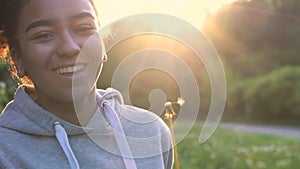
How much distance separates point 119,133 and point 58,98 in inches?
9.8

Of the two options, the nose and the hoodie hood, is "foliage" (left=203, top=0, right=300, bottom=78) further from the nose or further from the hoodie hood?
the nose

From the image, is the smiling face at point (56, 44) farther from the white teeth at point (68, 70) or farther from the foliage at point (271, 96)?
the foliage at point (271, 96)

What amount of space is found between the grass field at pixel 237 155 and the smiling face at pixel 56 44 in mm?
4615

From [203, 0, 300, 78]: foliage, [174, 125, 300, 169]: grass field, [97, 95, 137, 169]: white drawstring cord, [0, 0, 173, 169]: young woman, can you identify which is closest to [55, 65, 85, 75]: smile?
[0, 0, 173, 169]: young woman

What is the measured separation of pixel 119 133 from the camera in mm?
1672

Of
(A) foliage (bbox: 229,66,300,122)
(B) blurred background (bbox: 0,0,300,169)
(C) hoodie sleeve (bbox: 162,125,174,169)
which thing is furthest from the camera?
(A) foliage (bbox: 229,66,300,122)

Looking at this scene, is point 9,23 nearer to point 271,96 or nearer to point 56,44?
point 56,44

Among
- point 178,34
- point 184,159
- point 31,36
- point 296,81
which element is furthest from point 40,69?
point 296,81

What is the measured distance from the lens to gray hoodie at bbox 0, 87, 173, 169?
1.49 m

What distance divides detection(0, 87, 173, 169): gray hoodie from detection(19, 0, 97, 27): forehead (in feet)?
0.75

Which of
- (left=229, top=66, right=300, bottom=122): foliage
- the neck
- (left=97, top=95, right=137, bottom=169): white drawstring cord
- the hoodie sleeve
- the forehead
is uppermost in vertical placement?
the forehead

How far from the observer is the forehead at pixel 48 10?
1.45 metres

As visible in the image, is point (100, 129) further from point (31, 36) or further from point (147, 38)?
point (147, 38)

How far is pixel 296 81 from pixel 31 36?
15464mm
